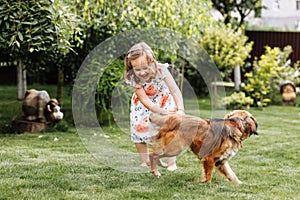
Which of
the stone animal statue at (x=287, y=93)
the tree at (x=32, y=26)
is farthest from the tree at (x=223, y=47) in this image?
the tree at (x=32, y=26)

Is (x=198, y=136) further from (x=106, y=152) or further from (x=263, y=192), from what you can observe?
(x=106, y=152)

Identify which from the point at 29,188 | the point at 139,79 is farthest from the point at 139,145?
the point at 29,188

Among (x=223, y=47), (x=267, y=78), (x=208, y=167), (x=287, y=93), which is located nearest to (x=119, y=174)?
(x=208, y=167)

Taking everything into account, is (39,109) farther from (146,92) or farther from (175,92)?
(175,92)

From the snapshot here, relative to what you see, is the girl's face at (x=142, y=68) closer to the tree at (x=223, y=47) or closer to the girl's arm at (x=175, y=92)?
the girl's arm at (x=175, y=92)

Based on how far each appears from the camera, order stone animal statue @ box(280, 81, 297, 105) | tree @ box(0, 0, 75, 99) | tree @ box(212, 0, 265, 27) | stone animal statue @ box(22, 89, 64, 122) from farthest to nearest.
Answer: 1. tree @ box(212, 0, 265, 27)
2. stone animal statue @ box(280, 81, 297, 105)
3. stone animal statue @ box(22, 89, 64, 122)
4. tree @ box(0, 0, 75, 99)

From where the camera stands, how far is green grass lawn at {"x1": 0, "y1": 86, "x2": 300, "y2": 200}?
402cm

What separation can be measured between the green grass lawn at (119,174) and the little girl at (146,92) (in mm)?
325

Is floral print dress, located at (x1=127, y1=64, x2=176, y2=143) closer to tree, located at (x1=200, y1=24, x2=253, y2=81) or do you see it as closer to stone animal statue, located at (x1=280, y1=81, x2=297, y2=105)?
tree, located at (x1=200, y1=24, x2=253, y2=81)

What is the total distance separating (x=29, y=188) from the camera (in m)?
4.11

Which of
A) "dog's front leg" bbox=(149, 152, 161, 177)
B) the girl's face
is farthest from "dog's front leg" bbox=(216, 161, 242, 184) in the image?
the girl's face

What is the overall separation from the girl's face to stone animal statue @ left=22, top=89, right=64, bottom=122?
304 cm

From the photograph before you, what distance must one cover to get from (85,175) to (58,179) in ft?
0.81

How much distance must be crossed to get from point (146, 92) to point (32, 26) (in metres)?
1.51
